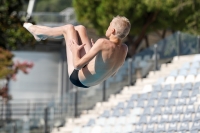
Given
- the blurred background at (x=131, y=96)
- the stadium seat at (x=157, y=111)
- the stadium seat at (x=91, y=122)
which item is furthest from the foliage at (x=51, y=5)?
the stadium seat at (x=157, y=111)

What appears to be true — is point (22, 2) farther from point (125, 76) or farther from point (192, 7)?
point (192, 7)

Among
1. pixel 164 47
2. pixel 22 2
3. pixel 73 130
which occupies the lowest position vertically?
pixel 73 130

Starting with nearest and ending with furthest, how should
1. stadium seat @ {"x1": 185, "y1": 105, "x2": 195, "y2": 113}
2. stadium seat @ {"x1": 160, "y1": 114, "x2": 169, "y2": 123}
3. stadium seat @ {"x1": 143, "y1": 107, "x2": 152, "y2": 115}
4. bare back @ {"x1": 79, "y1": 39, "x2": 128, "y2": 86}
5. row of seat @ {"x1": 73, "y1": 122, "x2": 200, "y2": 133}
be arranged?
bare back @ {"x1": 79, "y1": 39, "x2": 128, "y2": 86}, row of seat @ {"x1": 73, "y1": 122, "x2": 200, "y2": 133}, stadium seat @ {"x1": 185, "y1": 105, "x2": 195, "y2": 113}, stadium seat @ {"x1": 160, "y1": 114, "x2": 169, "y2": 123}, stadium seat @ {"x1": 143, "y1": 107, "x2": 152, "y2": 115}

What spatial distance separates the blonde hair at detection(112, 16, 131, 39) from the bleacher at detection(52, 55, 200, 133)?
773 centimetres

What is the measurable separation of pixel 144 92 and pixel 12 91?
49.6 feet

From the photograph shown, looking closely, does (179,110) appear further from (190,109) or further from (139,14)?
(139,14)

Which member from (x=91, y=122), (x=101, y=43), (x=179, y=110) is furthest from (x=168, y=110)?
(x=101, y=43)

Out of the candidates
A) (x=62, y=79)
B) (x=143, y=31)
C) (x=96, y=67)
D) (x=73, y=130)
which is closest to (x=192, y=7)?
(x=143, y=31)

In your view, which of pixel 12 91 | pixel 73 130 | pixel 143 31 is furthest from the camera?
pixel 12 91

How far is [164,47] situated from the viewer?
19.2m

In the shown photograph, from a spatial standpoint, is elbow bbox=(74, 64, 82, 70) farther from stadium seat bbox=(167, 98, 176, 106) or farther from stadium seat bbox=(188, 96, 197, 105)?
stadium seat bbox=(167, 98, 176, 106)

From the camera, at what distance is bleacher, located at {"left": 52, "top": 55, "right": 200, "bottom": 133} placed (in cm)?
1595

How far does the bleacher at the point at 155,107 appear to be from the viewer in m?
16.0

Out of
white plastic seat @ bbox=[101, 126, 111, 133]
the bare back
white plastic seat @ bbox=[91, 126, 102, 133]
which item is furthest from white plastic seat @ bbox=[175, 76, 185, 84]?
the bare back
